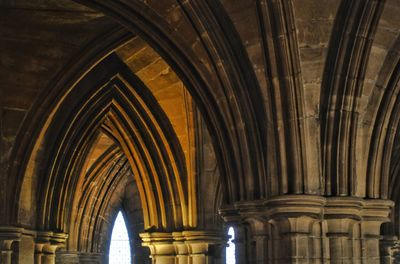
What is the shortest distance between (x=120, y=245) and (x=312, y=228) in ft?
67.3

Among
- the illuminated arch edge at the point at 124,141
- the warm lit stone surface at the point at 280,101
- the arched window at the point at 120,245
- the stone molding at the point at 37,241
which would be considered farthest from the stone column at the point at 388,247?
the arched window at the point at 120,245

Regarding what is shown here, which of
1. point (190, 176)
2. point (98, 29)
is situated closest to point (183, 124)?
point (190, 176)

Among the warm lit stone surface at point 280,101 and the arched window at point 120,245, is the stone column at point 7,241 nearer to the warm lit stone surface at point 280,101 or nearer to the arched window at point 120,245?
the warm lit stone surface at point 280,101

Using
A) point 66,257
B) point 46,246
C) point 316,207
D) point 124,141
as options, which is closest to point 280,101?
point 316,207

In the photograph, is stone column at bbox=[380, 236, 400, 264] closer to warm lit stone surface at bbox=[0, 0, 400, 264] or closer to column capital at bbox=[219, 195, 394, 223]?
warm lit stone surface at bbox=[0, 0, 400, 264]

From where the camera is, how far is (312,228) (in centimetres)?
1162

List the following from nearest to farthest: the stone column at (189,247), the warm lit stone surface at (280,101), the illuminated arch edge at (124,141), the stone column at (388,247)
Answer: the warm lit stone surface at (280,101) → the stone column at (189,247) → the illuminated arch edge at (124,141) → the stone column at (388,247)

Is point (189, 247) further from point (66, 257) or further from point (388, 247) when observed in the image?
point (66, 257)

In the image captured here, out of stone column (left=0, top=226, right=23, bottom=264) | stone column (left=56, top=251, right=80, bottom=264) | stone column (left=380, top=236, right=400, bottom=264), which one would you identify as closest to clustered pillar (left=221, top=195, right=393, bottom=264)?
stone column (left=0, top=226, right=23, bottom=264)

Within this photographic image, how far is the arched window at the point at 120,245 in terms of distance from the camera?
3131 cm

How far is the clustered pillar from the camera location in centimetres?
1148

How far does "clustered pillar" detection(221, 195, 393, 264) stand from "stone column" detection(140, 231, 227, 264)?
5789mm

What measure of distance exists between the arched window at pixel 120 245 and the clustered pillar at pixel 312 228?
19181mm

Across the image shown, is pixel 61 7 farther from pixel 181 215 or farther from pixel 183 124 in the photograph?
pixel 181 215
